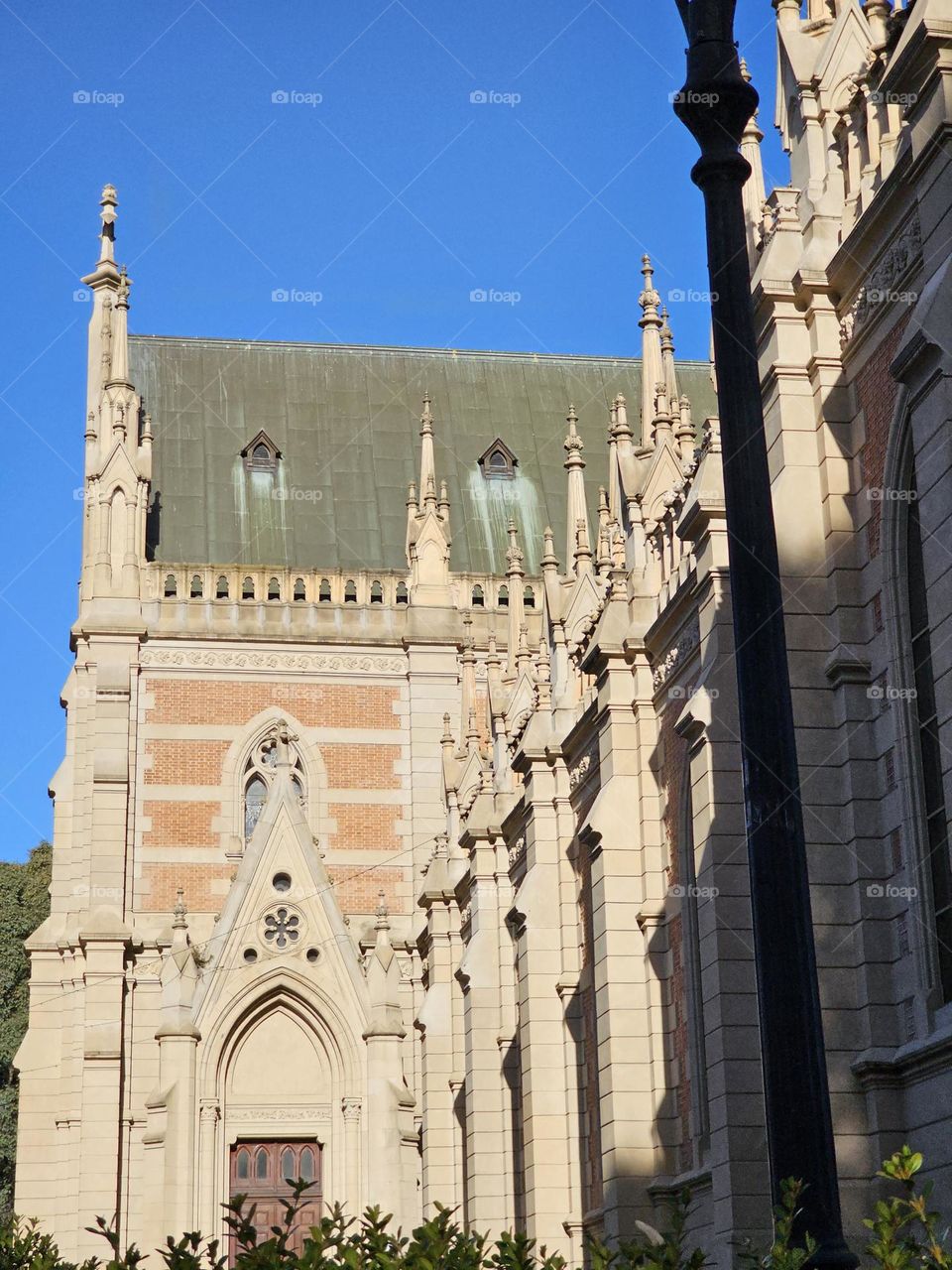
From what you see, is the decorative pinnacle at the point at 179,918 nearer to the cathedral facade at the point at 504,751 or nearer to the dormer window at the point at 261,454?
the cathedral facade at the point at 504,751

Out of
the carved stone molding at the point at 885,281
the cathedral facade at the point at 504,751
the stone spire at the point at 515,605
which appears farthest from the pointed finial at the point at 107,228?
the carved stone molding at the point at 885,281

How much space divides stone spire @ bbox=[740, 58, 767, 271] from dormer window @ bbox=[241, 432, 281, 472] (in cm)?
2381

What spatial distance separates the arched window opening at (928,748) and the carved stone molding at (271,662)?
23.5 m

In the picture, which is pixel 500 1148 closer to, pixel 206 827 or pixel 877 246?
pixel 206 827

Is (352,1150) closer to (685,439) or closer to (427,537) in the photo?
(427,537)

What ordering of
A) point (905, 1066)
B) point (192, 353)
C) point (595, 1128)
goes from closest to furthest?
point (905, 1066) → point (595, 1128) → point (192, 353)

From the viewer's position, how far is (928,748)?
1375 cm

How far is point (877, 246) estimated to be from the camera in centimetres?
1467

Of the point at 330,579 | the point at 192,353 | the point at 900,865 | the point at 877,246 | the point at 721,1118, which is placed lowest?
the point at 721,1118

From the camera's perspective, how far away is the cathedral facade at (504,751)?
1409 cm

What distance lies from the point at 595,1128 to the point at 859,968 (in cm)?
987

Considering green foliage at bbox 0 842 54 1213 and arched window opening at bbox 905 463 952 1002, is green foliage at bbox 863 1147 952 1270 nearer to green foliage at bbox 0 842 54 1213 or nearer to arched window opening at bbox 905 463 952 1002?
arched window opening at bbox 905 463 952 1002

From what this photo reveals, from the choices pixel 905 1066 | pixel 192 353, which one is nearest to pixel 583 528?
pixel 905 1066

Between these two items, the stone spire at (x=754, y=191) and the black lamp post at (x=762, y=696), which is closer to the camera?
the black lamp post at (x=762, y=696)
